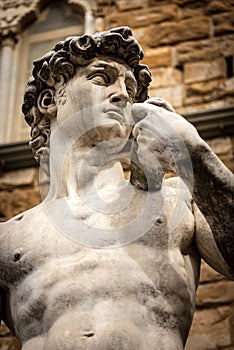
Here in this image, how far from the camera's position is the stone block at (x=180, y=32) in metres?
6.27

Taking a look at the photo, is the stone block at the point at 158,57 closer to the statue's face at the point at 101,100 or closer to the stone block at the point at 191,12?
the stone block at the point at 191,12

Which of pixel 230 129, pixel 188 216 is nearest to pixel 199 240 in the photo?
pixel 188 216

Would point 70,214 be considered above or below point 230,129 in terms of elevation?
above

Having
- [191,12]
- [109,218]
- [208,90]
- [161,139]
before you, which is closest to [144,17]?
[191,12]

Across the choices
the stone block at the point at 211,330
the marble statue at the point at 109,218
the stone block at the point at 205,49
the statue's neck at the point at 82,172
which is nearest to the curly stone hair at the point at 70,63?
the marble statue at the point at 109,218

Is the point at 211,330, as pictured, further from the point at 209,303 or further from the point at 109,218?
the point at 109,218

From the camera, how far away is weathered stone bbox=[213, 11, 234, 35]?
621 cm

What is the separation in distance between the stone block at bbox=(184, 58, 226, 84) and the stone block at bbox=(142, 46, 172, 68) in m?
0.12

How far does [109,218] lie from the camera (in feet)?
9.74

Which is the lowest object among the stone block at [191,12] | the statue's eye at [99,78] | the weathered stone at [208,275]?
the weathered stone at [208,275]

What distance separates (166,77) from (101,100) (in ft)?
9.84

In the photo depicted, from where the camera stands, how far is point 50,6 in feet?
22.8

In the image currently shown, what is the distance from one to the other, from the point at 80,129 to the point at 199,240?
46 cm

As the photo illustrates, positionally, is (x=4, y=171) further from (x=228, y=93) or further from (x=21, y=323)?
(x=21, y=323)
